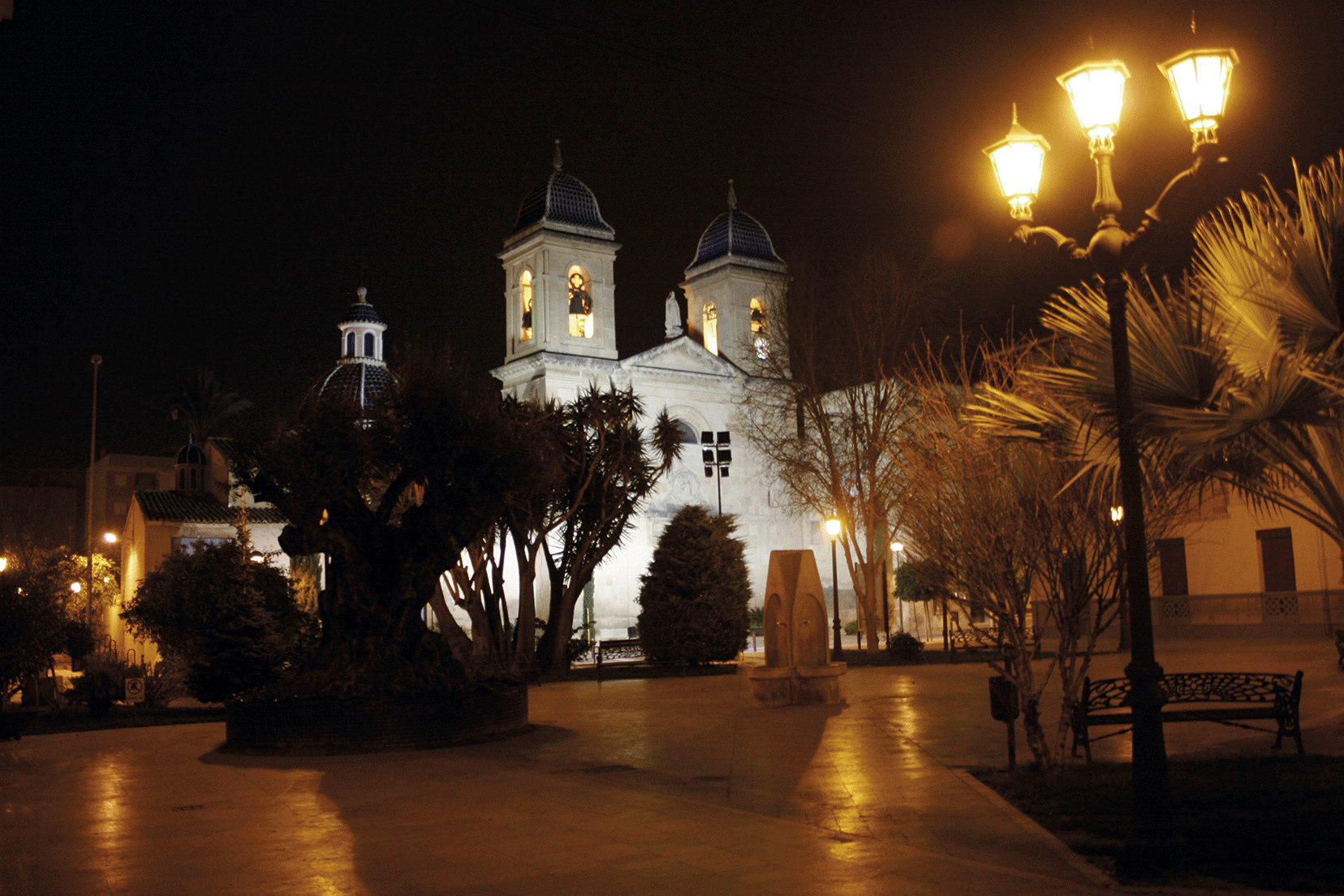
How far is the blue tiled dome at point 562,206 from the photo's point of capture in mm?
50344

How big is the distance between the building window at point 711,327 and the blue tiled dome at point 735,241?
2417 millimetres

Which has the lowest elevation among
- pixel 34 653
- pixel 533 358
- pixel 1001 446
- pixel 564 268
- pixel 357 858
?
pixel 357 858

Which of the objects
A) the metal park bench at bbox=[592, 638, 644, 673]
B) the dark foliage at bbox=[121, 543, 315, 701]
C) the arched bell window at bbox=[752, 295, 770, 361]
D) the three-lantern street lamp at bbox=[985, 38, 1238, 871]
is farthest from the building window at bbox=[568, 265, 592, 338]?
the three-lantern street lamp at bbox=[985, 38, 1238, 871]

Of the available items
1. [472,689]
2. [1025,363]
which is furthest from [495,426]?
[1025,363]

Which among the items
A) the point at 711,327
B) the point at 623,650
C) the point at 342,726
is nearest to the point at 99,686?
the point at 342,726

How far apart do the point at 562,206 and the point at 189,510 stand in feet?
64.4

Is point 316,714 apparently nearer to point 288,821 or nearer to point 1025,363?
point 288,821

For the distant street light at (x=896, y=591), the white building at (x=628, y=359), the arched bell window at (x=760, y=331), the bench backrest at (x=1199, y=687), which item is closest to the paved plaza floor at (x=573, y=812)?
the bench backrest at (x=1199, y=687)

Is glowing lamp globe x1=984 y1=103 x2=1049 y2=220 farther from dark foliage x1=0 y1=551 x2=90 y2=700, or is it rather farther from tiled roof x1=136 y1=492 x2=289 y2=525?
tiled roof x1=136 y1=492 x2=289 y2=525

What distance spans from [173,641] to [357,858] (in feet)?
57.4

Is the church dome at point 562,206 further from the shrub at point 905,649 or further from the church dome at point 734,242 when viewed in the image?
the shrub at point 905,649

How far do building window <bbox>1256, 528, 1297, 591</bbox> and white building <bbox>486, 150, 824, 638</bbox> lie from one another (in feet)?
56.5

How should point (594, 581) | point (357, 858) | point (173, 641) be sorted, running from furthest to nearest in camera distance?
point (594, 581), point (173, 641), point (357, 858)

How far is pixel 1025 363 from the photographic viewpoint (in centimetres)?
1186
